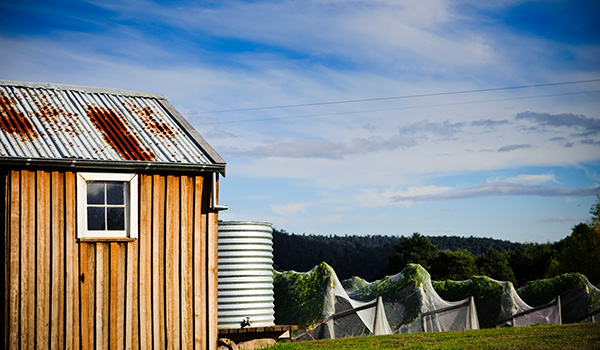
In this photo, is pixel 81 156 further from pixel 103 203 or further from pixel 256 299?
pixel 256 299

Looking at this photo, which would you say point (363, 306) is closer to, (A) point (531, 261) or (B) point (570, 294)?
(B) point (570, 294)

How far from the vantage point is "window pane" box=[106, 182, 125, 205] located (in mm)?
13125

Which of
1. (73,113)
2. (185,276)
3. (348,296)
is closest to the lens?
(185,276)

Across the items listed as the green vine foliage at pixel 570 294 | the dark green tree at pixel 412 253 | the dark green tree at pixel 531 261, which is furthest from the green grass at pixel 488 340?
the dark green tree at pixel 531 261

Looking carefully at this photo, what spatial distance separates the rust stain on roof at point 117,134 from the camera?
532 inches

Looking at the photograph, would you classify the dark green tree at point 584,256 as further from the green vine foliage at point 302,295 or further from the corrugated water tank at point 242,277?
the corrugated water tank at point 242,277

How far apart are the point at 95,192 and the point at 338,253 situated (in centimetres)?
6272

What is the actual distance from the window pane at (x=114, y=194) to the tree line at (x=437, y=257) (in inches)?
1808

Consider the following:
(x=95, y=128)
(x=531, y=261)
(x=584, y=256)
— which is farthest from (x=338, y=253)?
(x=95, y=128)

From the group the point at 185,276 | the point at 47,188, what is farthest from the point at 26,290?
the point at 185,276

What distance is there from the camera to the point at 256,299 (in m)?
15.1

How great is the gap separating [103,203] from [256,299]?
4187mm

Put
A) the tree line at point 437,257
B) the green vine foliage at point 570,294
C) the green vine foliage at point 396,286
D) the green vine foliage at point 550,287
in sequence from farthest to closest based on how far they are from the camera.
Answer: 1. the tree line at point 437,257
2. the green vine foliage at point 550,287
3. the green vine foliage at point 570,294
4. the green vine foliage at point 396,286

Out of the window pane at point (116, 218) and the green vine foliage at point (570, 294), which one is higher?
the window pane at point (116, 218)
